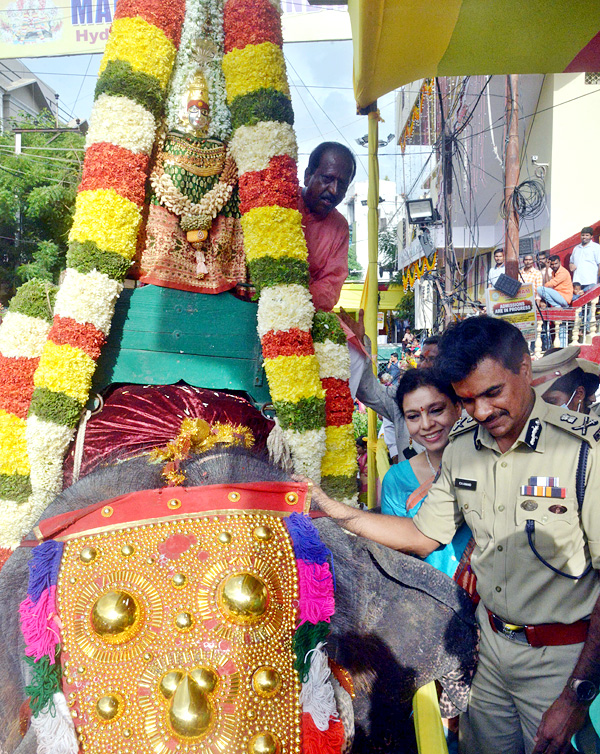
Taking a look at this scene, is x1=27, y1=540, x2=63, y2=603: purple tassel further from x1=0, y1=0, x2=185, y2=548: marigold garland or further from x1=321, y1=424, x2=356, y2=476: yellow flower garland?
x1=321, y1=424, x2=356, y2=476: yellow flower garland

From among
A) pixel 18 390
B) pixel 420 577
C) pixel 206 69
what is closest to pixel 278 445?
pixel 420 577

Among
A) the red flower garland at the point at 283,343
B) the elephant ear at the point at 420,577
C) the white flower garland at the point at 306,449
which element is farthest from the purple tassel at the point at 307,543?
the red flower garland at the point at 283,343

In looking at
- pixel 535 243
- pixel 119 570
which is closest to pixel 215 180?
pixel 119 570

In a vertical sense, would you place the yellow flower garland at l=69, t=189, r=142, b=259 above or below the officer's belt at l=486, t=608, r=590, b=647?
above

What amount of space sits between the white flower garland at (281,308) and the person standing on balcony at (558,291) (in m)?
6.27

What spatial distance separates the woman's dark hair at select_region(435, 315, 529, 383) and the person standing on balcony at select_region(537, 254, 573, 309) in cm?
644

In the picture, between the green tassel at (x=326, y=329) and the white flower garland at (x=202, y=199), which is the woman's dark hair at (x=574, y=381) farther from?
the white flower garland at (x=202, y=199)

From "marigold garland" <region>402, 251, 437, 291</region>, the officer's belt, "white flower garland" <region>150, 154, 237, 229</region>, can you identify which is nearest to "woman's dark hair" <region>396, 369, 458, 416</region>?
the officer's belt

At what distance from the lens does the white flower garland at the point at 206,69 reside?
246cm

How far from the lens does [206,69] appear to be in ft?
8.29

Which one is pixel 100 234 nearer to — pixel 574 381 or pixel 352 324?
pixel 352 324

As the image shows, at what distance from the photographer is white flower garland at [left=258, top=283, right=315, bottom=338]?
242 cm

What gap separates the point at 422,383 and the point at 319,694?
1.60 meters

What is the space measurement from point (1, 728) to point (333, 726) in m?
0.85
